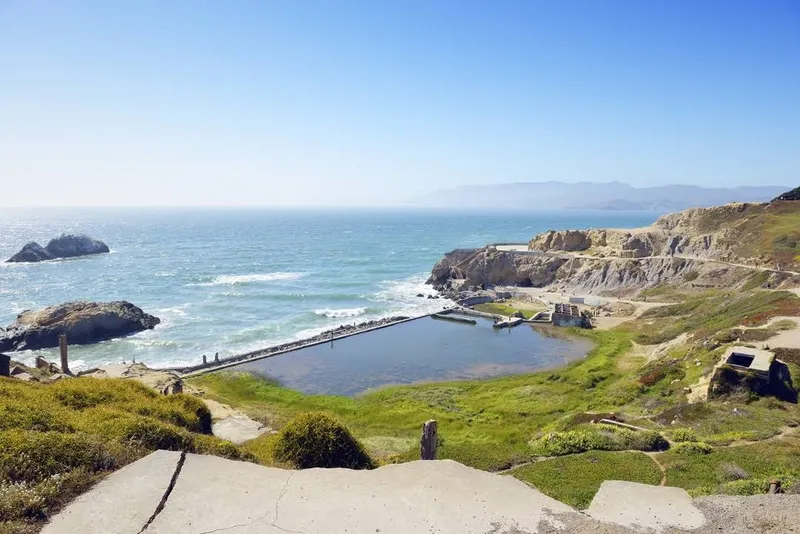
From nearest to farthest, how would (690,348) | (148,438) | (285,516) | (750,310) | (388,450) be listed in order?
1. (285,516)
2. (148,438)
3. (388,450)
4. (690,348)
5. (750,310)

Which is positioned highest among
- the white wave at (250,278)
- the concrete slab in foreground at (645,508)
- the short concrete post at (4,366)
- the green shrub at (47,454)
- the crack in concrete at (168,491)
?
the green shrub at (47,454)

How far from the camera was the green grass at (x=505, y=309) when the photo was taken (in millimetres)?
62472

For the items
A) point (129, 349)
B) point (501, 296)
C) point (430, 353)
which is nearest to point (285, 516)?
point (430, 353)

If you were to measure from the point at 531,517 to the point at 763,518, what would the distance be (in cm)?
485

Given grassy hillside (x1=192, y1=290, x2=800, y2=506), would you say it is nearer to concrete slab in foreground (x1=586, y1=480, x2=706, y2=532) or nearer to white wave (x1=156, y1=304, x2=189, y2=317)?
concrete slab in foreground (x1=586, y1=480, x2=706, y2=532)

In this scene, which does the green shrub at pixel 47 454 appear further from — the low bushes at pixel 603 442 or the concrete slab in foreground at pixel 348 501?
the low bushes at pixel 603 442

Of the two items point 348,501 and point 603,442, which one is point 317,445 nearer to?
point 348,501

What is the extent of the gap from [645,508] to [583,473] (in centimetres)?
547

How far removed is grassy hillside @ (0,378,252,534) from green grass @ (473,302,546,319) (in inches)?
1960

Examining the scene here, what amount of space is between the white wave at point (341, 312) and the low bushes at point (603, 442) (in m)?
47.4

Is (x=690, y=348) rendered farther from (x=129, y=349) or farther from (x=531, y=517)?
(x=129, y=349)

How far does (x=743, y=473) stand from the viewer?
1451 cm

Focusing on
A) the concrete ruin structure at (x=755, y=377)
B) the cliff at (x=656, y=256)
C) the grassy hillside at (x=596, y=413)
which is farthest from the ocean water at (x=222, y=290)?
the concrete ruin structure at (x=755, y=377)

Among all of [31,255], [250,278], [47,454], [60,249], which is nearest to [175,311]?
[250,278]
